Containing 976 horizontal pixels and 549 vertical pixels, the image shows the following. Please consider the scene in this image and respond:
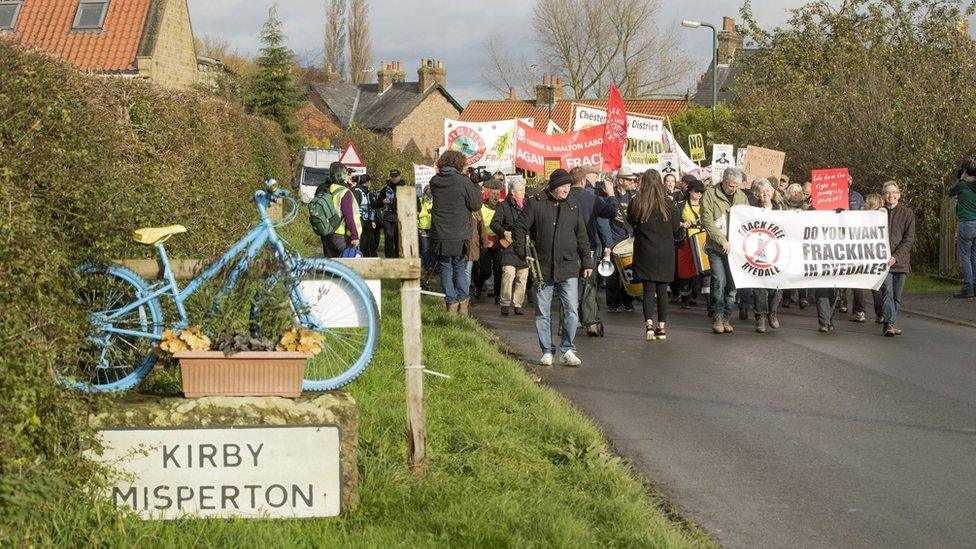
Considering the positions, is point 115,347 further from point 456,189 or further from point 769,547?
point 456,189

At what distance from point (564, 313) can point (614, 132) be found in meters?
12.4

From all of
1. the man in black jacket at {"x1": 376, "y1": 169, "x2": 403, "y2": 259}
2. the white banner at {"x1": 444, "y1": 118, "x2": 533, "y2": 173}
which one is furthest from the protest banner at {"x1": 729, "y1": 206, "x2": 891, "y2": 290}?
the white banner at {"x1": 444, "y1": 118, "x2": 533, "y2": 173}

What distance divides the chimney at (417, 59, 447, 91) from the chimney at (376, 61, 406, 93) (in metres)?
3.81

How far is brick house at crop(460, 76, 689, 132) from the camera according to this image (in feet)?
227

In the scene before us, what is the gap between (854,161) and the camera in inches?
965

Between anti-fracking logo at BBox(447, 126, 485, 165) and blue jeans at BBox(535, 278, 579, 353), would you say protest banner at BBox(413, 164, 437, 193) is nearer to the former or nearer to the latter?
anti-fracking logo at BBox(447, 126, 485, 165)

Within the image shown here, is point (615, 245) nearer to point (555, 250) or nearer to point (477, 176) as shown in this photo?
point (477, 176)

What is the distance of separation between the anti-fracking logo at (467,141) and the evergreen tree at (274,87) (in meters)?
28.6

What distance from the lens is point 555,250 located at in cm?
1203

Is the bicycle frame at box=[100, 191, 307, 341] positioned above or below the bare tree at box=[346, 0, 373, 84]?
below

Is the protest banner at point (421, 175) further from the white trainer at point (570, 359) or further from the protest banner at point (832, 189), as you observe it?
the white trainer at point (570, 359)

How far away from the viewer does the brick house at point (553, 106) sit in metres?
69.2

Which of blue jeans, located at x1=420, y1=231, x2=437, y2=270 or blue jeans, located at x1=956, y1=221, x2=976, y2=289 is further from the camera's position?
blue jeans, located at x1=420, y1=231, x2=437, y2=270

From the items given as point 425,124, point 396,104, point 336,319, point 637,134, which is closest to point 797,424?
point 336,319
